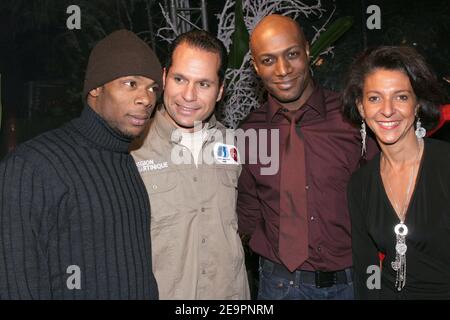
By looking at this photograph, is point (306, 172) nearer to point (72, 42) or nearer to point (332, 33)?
point (332, 33)

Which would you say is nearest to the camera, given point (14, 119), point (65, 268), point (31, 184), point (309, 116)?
point (31, 184)

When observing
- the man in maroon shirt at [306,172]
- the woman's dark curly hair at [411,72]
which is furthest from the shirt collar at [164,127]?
the woman's dark curly hair at [411,72]

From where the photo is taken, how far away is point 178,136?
2.44 metres

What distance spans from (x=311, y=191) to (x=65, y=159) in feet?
4.22

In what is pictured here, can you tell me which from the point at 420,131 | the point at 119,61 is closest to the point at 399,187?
the point at 420,131

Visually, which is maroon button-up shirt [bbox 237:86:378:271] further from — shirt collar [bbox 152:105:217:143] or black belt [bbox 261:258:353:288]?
shirt collar [bbox 152:105:217:143]

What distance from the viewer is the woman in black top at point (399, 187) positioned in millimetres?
2217

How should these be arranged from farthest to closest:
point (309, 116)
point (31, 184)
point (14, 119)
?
point (14, 119) → point (309, 116) → point (31, 184)

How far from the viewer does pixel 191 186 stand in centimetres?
237

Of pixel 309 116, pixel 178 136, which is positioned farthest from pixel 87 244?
pixel 309 116

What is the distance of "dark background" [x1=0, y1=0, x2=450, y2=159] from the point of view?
5148 mm

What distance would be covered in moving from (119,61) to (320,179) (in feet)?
3.88

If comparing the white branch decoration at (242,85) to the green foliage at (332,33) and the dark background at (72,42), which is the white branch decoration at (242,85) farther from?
the dark background at (72,42)

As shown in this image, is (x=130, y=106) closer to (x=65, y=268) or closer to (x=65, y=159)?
(x=65, y=159)
